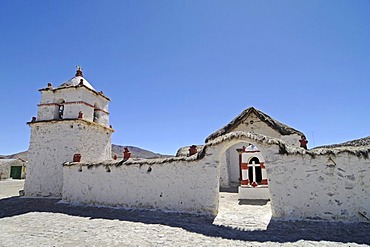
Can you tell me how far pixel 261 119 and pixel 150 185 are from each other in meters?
8.06

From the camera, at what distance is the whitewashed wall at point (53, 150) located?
1338 centimetres

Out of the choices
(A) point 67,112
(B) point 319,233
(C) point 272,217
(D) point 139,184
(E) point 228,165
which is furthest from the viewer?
(E) point 228,165

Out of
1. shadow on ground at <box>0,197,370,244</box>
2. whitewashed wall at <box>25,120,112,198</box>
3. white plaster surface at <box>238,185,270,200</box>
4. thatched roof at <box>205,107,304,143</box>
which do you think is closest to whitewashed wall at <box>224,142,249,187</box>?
thatched roof at <box>205,107,304,143</box>

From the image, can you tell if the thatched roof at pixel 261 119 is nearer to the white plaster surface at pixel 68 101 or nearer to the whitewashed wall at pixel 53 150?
the whitewashed wall at pixel 53 150

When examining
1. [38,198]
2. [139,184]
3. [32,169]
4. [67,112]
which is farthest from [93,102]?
[139,184]

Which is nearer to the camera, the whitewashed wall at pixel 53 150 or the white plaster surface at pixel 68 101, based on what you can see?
the whitewashed wall at pixel 53 150

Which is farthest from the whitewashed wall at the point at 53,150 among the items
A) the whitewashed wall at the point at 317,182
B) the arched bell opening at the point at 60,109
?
the whitewashed wall at the point at 317,182

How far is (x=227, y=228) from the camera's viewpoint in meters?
6.82

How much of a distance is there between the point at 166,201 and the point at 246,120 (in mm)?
8135

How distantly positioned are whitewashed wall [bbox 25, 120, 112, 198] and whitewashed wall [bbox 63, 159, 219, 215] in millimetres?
1942

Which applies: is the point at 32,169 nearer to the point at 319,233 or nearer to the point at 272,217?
the point at 272,217

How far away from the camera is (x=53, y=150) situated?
13.7 m

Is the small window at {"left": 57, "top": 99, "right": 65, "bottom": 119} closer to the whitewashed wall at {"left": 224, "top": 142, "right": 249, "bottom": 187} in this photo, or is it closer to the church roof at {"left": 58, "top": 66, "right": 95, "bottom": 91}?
the church roof at {"left": 58, "top": 66, "right": 95, "bottom": 91}

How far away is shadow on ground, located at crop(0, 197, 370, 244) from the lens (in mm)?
5805
